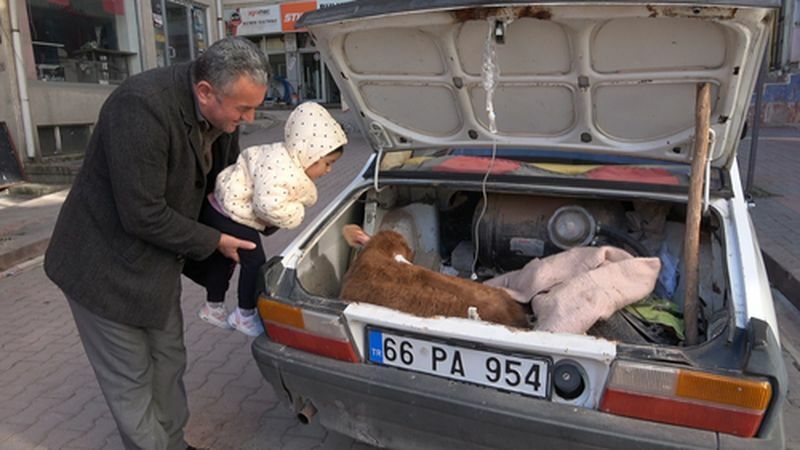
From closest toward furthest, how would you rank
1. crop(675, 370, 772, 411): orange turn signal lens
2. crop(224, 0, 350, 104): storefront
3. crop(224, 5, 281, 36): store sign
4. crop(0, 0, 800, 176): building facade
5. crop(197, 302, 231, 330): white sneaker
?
1. crop(675, 370, 772, 411): orange turn signal lens
2. crop(197, 302, 231, 330): white sneaker
3. crop(0, 0, 800, 176): building facade
4. crop(224, 5, 281, 36): store sign
5. crop(224, 0, 350, 104): storefront

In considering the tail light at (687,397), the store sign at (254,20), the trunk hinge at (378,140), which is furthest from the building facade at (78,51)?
the store sign at (254,20)

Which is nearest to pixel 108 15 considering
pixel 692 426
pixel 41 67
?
pixel 41 67

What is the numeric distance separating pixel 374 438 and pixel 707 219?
1670 millimetres

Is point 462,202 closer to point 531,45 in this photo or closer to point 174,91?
point 531,45

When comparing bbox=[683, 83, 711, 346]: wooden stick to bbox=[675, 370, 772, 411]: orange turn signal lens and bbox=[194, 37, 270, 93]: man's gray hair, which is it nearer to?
bbox=[675, 370, 772, 411]: orange turn signal lens

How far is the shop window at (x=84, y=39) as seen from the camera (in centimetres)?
945

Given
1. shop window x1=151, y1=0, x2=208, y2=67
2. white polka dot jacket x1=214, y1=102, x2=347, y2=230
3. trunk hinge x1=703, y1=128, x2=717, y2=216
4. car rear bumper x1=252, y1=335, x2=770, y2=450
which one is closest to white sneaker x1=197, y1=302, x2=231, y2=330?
car rear bumper x1=252, y1=335, x2=770, y2=450

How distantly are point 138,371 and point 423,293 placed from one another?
1158mm

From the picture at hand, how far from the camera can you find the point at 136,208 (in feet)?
6.53

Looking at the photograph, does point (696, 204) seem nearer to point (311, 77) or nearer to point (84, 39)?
point (84, 39)

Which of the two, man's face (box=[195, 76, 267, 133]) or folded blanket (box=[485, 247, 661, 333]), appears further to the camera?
folded blanket (box=[485, 247, 661, 333])

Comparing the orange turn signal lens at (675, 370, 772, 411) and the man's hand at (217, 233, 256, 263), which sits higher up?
the man's hand at (217, 233, 256, 263)

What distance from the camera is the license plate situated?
6.34 ft

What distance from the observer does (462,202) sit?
11.3ft
